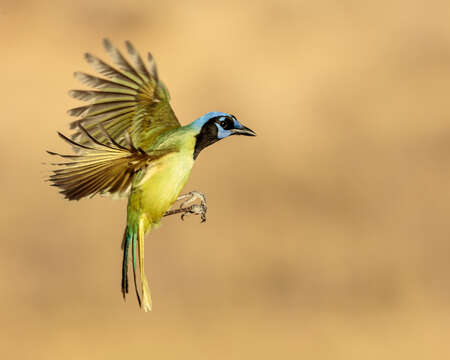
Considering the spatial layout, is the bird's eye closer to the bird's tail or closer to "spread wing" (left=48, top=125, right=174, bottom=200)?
"spread wing" (left=48, top=125, right=174, bottom=200)

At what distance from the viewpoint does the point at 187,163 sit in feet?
8.61

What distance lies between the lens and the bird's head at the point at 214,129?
2709mm

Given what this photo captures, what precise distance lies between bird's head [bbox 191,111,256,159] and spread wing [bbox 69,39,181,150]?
0.36 m

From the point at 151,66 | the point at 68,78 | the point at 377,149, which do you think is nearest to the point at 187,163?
the point at 151,66

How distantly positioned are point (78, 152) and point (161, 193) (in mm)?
353

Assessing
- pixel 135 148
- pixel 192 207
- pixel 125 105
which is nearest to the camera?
pixel 135 148

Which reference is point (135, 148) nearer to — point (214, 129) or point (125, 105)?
point (214, 129)

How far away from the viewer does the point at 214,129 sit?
2.73 m

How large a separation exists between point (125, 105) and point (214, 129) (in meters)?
0.76

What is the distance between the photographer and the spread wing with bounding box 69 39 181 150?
315 centimetres

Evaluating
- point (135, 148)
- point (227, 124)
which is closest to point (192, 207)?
point (227, 124)

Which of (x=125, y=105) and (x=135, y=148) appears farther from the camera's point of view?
(x=125, y=105)

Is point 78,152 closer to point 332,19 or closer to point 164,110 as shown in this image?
point 164,110

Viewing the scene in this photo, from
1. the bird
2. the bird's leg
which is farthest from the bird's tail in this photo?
the bird's leg
